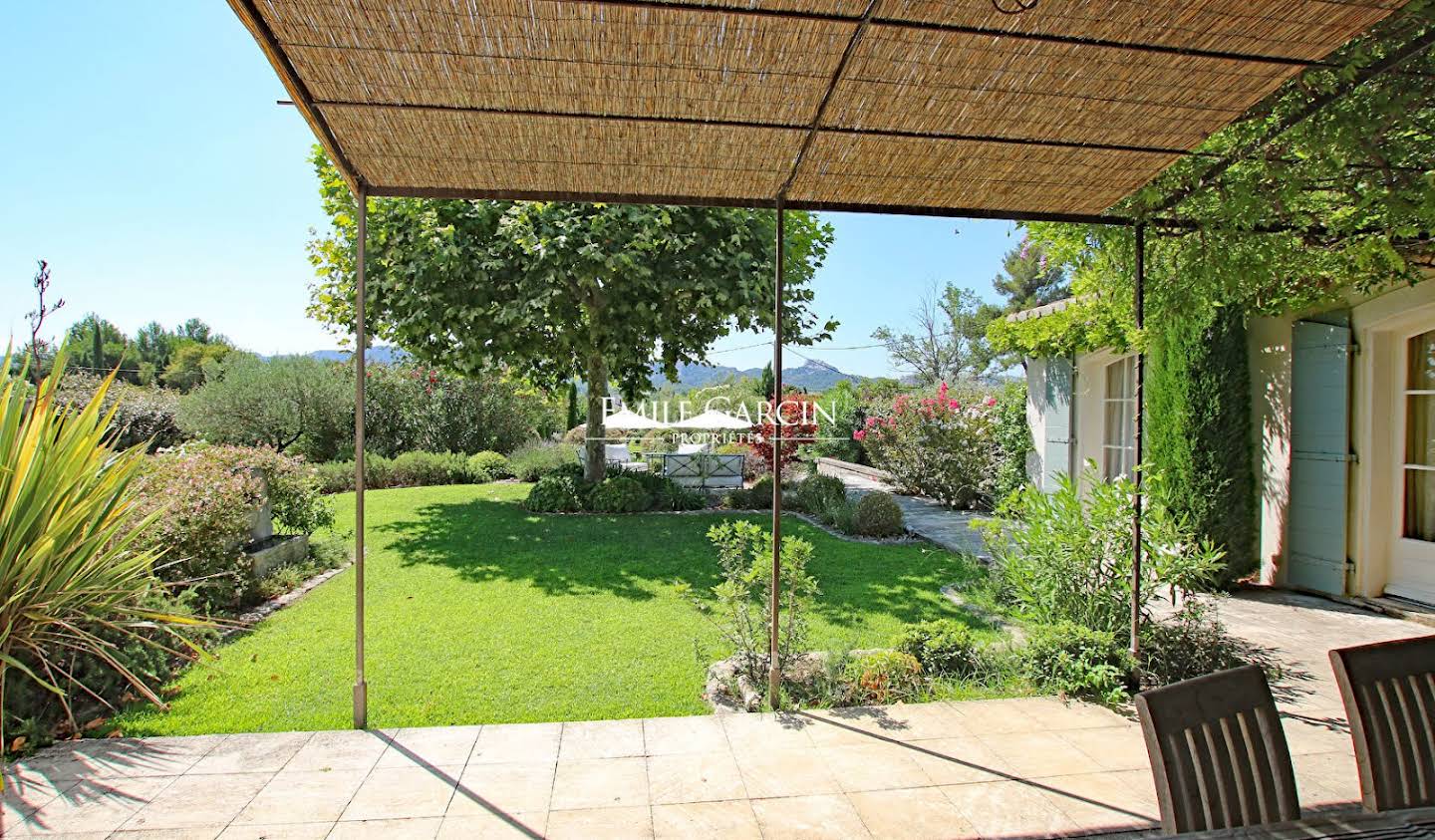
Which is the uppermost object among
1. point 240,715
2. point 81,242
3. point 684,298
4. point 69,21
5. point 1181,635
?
point 81,242

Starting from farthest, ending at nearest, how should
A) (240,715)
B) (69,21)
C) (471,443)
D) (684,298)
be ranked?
1. (471,443)
2. (684,298)
3. (69,21)
4. (240,715)

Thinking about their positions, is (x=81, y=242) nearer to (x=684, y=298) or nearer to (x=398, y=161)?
(x=684, y=298)

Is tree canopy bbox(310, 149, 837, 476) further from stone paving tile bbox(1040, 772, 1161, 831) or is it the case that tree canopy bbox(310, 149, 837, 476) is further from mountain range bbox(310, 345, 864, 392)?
stone paving tile bbox(1040, 772, 1161, 831)

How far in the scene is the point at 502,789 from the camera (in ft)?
8.57

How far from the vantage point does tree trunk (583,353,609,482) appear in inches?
424

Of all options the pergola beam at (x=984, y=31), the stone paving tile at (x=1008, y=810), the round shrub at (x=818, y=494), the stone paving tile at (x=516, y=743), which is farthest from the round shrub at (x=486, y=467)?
the pergola beam at (x=984, y=31)

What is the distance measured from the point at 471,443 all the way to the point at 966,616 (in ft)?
43.1

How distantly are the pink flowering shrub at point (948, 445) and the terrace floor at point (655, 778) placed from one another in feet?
24.4

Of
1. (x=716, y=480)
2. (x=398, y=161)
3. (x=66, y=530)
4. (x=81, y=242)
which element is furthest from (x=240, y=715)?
(x=81, y=242)

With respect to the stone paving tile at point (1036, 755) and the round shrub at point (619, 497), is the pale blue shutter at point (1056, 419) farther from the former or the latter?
the stone paving tile at point (1036, 755)

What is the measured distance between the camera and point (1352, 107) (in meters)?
2.63

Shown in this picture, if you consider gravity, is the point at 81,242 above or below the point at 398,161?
above

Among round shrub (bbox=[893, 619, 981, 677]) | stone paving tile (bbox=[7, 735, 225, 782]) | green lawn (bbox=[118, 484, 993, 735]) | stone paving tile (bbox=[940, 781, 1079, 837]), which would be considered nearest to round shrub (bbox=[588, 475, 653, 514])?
green lawn (bbox=[118, 484, 993, 735])

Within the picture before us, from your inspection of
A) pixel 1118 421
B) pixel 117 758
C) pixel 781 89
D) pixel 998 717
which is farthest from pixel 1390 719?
pixel 1118 421
